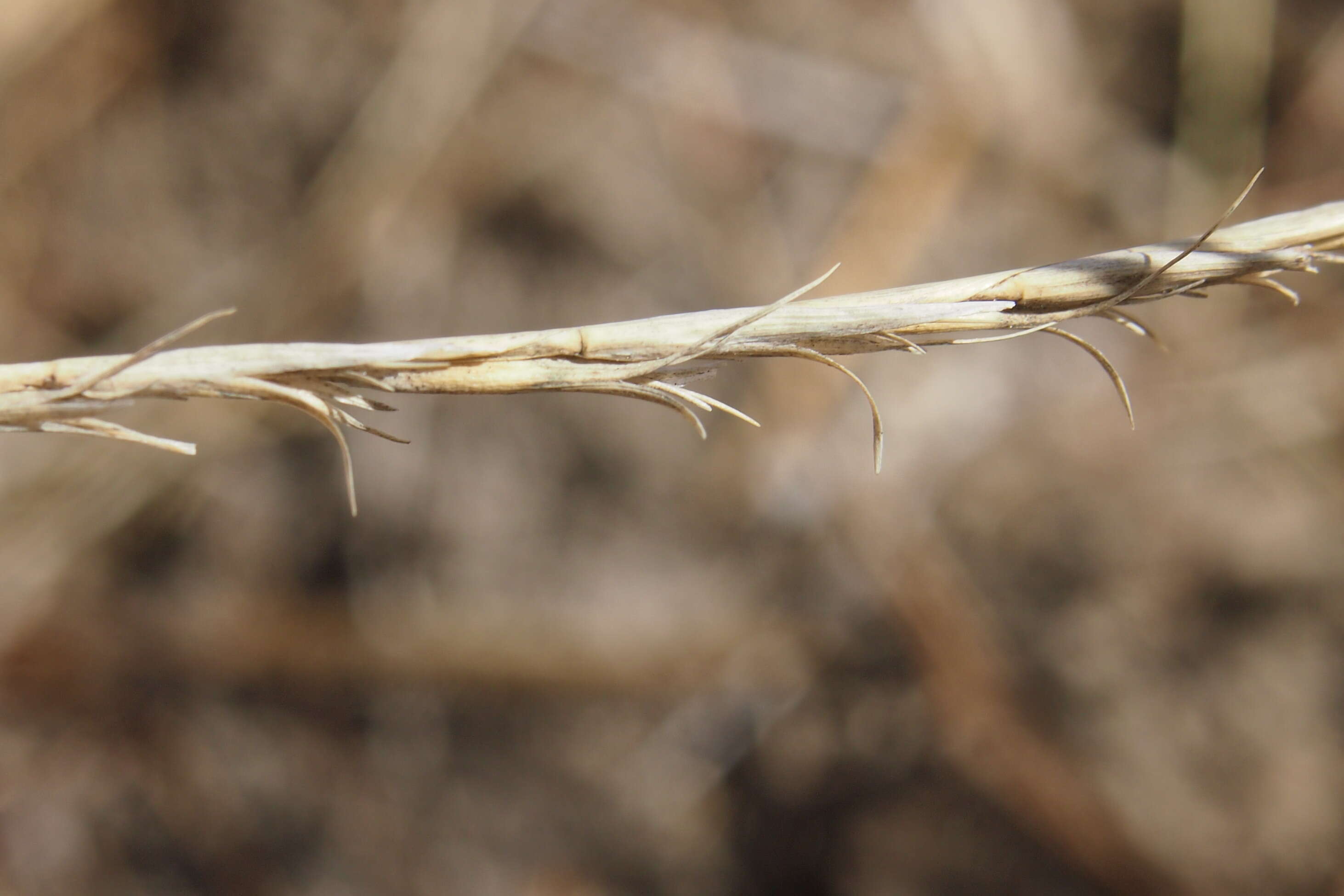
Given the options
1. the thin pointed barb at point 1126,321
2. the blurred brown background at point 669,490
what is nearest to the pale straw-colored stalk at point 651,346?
the thin pointed barb at point 1126,321

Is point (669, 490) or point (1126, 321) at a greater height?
point (669, 490)

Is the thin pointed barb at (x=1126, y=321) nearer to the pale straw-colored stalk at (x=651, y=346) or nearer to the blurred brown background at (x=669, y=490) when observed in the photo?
the pale straw-colored stalk at (x=651, y=346)

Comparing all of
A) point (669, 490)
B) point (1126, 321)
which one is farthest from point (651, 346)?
point (669, 490)

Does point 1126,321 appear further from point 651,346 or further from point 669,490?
point 669,490

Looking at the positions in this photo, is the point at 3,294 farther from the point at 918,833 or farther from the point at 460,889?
the point at 918,833

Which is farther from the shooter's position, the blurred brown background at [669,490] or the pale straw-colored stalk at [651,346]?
the blurred brown background at [669,490]

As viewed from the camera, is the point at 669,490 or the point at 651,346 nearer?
the point at 651,346
